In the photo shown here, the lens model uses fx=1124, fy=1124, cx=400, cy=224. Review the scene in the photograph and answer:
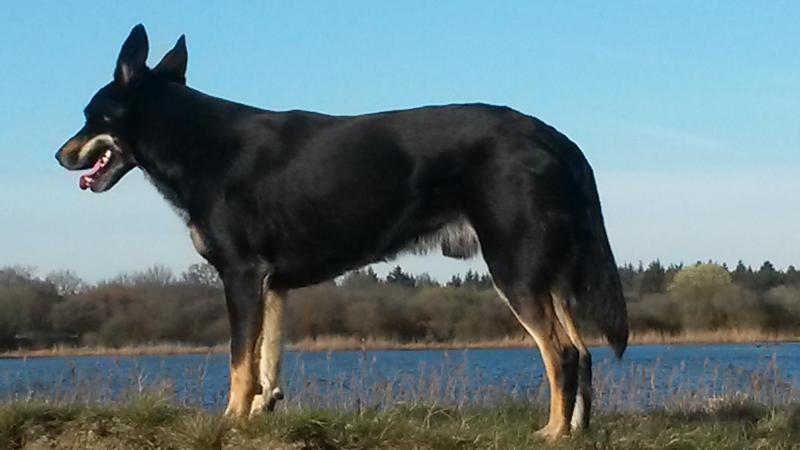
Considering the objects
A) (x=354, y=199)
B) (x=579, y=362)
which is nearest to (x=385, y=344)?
(x=354, y=199)

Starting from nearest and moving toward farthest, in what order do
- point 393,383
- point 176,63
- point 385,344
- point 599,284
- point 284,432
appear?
1. point 284,432
2. point 599,284
3. point 176,63
4. point 393,383
5. point 385,344

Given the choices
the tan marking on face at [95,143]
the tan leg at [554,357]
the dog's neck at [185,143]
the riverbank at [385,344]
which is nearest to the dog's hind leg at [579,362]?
the tan leg at [554,357]

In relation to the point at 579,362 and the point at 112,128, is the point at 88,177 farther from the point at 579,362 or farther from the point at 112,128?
the point at 579,362

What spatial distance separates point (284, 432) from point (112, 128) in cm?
251

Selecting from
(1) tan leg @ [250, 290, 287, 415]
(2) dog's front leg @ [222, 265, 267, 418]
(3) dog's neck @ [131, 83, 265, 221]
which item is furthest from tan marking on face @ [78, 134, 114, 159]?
(1) tan leg @ [250, 290, 287, 415]

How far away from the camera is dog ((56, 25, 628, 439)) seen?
6.79m

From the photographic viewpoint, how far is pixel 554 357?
668cm

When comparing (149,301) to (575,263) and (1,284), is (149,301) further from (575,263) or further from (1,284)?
(575,263)

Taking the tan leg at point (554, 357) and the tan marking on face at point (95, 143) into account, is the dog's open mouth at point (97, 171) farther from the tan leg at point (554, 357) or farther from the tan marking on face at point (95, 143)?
the tan leg at point (554, 357)

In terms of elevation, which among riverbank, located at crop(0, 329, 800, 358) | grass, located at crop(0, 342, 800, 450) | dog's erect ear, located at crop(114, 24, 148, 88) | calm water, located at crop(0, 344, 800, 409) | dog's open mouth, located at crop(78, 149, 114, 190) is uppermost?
dog's erect ear, located at crop(114, 24, 148, 88)

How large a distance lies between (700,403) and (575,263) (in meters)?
4.17

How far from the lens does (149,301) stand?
1683 centimetres

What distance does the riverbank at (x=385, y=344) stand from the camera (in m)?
14.9

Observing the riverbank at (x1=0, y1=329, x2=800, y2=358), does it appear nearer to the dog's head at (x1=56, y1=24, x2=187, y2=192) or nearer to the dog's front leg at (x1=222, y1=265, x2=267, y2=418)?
the dog's front leg at (x1=222, y1=265, x2=267, y2=418)
